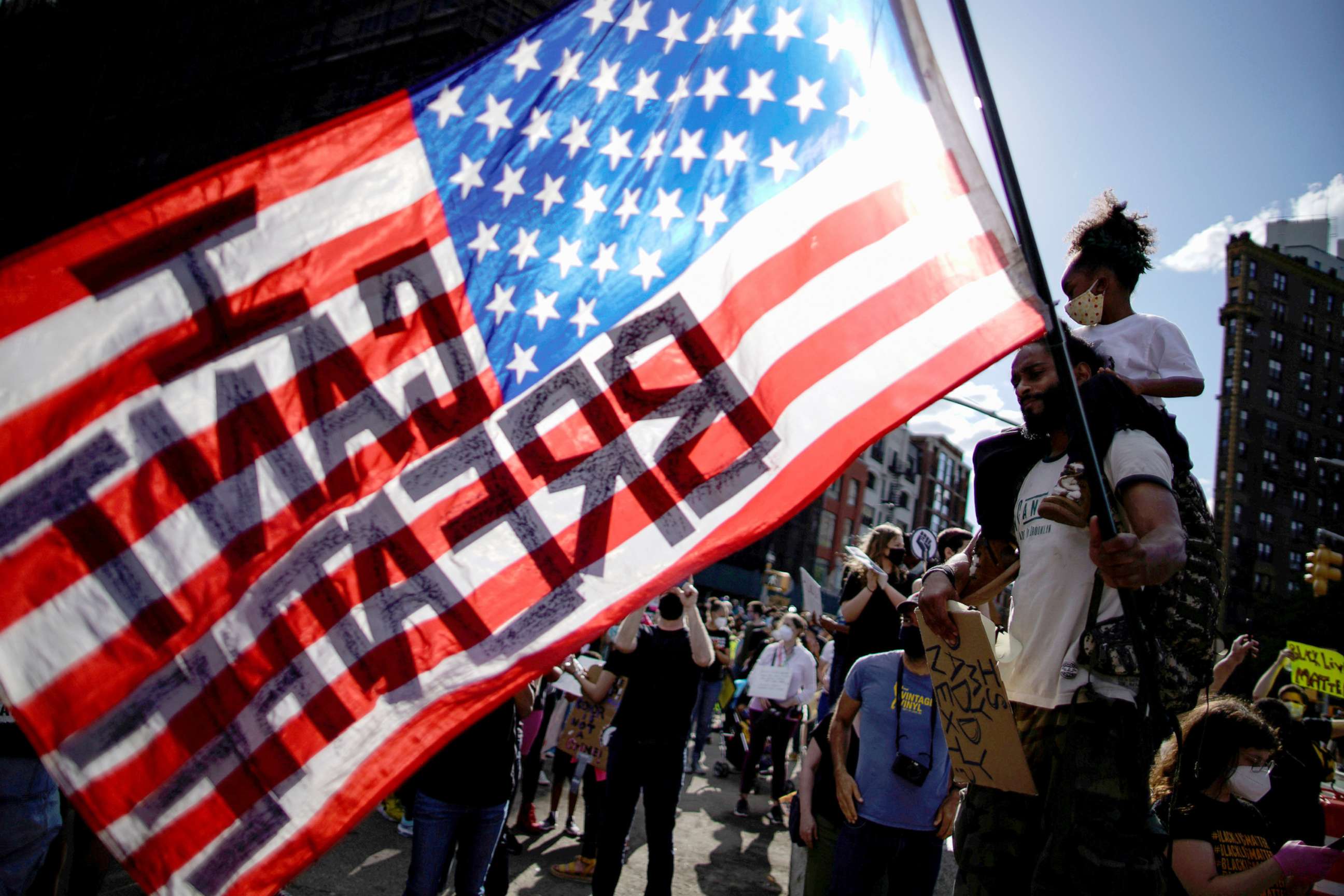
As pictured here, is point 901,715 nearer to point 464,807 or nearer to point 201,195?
point 464,807

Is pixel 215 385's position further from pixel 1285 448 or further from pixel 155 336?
pixel 1285 448

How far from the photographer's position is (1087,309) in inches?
98.5

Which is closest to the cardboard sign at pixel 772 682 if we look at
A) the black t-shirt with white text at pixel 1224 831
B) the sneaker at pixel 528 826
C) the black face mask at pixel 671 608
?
the sneaker at pixel 528 826

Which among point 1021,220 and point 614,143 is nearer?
point 1021,220

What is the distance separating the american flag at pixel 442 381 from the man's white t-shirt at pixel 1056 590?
0.40 m

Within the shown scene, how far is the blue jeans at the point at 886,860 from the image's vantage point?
4.33 meters

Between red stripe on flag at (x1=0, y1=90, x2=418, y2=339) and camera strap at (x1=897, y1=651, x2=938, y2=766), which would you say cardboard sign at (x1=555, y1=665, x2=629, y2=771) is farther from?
red stripe on flag at (x1=0, y1=90, x2=418, y2=339)

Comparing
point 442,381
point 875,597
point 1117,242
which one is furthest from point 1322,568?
point 442,381

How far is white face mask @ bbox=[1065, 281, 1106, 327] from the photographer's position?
2484 mm

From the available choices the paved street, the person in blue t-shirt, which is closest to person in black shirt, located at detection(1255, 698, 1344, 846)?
the paved street

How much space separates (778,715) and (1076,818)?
843 cm

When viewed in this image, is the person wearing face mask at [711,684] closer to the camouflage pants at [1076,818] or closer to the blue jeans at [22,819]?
the blue jeans at [22,819]

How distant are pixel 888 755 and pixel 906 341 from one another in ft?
9.46

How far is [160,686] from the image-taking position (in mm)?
2266
